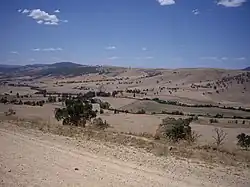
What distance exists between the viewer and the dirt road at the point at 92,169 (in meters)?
9.11

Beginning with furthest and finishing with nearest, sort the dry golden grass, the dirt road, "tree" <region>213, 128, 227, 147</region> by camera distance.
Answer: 1. "tree" <region>213, 128, 227, 147</region>
2. the dry golden grass
3. the dirt road

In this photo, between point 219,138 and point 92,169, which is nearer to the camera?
point 92,169

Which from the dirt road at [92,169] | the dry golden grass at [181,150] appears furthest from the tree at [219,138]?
the dirt road at [92,169]

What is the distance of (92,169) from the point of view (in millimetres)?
10289

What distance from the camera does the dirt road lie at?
29.9ft

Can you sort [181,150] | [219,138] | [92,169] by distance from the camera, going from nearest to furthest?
[92,169] → [181,150] → [219,138]

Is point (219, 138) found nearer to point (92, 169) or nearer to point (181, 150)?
point (181, 150)

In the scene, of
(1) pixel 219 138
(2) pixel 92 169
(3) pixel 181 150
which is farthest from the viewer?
(1) pixel 219 138

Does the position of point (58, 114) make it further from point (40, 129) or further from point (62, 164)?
point (62, 164)

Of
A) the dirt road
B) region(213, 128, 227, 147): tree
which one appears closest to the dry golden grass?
the dirt road

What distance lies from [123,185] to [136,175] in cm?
95

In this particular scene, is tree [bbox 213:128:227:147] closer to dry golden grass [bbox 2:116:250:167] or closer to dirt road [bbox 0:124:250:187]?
dry golden grass [bbox 2:116:250:167]

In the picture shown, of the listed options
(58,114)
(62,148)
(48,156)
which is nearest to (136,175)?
(48,156)

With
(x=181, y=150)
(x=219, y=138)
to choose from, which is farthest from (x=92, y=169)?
(x=219, y=138)
